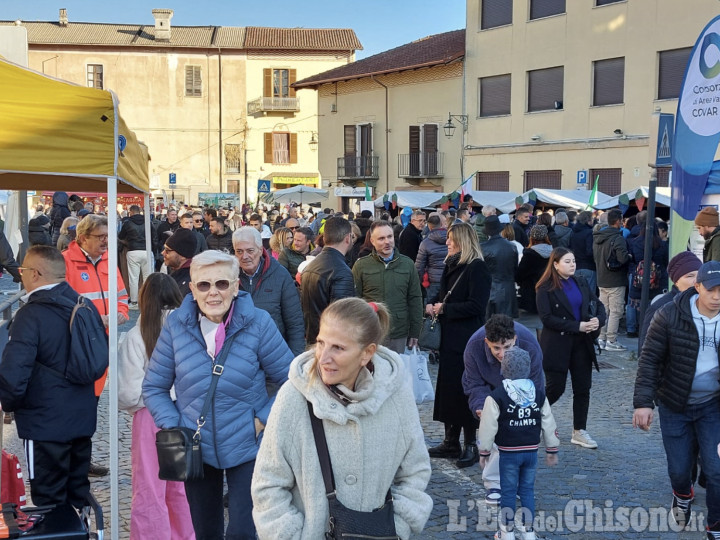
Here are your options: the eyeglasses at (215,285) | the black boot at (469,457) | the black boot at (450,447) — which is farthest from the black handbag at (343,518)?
the black boot at (450,447)

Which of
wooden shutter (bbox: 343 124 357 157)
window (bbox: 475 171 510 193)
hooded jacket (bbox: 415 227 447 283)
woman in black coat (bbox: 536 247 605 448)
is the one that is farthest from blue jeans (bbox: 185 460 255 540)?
wooden shutter (bbox: 343 124 357 157)

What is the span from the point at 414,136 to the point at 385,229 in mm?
29285


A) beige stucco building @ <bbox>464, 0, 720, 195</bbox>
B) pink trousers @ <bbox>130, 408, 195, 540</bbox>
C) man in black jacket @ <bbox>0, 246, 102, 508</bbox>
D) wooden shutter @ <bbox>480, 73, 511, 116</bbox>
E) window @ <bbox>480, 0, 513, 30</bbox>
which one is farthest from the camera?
wooden shutter @ <bbox>480, 73, 511, 116</bbox>

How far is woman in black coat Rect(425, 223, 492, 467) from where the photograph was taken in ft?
21.4

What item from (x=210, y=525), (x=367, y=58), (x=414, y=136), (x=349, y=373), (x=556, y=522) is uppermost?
(x=367, y=58)


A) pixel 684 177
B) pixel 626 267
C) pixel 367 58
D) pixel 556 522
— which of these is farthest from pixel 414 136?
pixel 556 522

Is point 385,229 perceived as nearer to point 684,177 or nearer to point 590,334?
point 590,334

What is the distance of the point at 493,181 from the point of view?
32031mm

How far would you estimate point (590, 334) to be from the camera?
7035 millimetres

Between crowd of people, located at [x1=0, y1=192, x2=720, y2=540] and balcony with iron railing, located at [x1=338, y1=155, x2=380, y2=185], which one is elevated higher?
balcony with iron railing, located at [x1=338, y1=155, x2=380, y2=185]

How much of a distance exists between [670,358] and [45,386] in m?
3.56

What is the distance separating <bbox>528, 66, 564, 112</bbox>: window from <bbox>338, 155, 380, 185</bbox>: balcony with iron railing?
9520 millimetres

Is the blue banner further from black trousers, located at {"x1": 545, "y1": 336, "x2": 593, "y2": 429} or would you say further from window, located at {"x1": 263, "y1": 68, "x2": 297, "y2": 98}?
window, located at {"x1": 263, "y1": 68, "x2": 297, "y2": 98}

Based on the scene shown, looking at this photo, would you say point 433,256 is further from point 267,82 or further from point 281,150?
point 267,82
